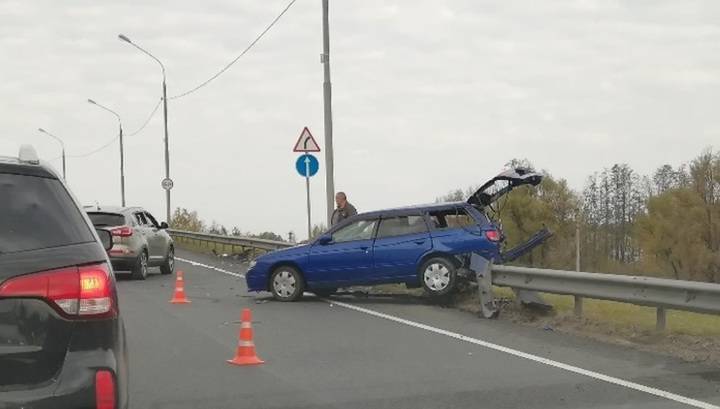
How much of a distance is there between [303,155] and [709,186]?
59.4 m

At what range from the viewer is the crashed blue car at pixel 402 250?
13156 mm

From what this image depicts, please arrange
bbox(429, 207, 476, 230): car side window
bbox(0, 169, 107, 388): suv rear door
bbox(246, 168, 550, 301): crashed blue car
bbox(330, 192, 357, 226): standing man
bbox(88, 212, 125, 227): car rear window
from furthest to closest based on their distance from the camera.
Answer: bbox(88, 212, 125, 227): car rear window < bbox(330, 192, 357, 226): standing man < bbox(429, 207, 476, 230): car side window < bbox(246, 168, 550, 301): crashed blue car < bbox(0, 169, 107, 388): suv rear door

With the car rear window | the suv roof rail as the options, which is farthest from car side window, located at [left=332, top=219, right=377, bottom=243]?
the suv roof rail

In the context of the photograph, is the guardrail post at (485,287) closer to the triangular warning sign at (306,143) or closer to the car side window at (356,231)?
the car side window at (356,231)

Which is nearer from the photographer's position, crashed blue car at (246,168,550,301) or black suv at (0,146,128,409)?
black suv at (0,146,128,409)

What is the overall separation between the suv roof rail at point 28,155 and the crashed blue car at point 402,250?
958 cm

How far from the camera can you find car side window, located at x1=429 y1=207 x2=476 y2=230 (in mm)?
13461

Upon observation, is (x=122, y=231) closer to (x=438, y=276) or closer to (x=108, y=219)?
(x=108, y=219)

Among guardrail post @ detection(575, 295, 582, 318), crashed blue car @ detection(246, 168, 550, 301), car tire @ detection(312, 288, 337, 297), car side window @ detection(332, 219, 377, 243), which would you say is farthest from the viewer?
car tire @ detection(312, 288, 337, 297)

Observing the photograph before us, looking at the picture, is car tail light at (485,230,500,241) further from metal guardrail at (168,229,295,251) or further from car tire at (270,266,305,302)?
metal guardrail at (168,229,295,251)

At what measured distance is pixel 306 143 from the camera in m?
19.0

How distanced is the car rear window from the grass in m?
8.79

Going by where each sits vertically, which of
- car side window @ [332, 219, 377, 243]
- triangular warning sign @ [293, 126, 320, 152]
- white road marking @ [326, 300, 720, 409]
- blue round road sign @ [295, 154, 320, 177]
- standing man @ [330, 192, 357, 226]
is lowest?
white road marking @ [326, 300, 720, 409]

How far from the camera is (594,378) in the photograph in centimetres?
755
